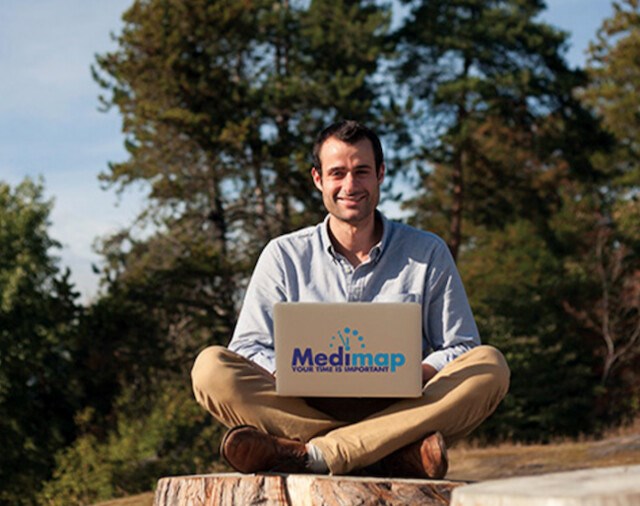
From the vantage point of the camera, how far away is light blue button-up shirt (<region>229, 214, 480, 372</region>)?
4.07m

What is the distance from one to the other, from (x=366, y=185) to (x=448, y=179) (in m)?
19.6

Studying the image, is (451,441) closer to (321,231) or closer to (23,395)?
(321,231)

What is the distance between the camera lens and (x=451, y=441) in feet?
12.9

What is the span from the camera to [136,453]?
53.0 ft

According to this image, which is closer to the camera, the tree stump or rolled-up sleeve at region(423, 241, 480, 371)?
the tree stump

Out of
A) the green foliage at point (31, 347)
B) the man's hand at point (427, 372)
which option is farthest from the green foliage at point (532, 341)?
the man's hand at point (427, 372)

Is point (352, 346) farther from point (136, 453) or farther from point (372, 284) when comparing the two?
point (136, 453)

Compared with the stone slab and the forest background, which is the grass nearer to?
the forest background

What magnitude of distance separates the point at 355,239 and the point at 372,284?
200mm

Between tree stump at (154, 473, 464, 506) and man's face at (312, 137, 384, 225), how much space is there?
1.08 m

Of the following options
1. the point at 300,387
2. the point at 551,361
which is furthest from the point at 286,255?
the point at 551,361

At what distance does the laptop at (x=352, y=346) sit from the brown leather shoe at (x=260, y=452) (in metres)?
0.23

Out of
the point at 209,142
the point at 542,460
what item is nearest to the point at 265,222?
the point at 209,142

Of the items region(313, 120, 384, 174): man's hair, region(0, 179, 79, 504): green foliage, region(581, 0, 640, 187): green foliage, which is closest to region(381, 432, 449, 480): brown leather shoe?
region(313, 120, 384, 174): man's hair
